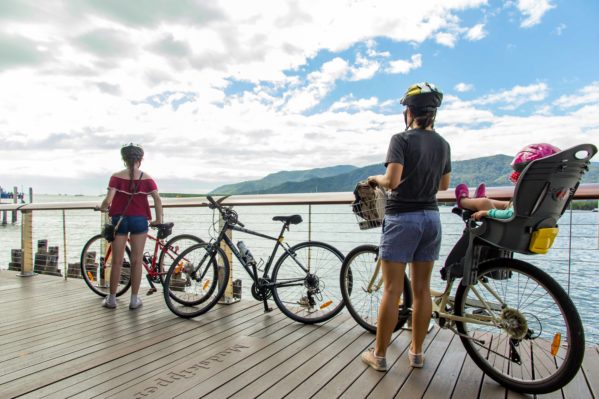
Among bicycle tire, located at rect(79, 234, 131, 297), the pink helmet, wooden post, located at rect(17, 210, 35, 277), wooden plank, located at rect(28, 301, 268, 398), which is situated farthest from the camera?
wooden post, located at rect(17, 210, 35, 277)

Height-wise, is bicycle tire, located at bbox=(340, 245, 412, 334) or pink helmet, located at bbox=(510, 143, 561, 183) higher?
pink helmet, located at bbox=(510, 143, 561, 183)

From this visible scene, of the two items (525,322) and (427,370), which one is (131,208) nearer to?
(427,370)

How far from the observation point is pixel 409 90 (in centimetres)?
226

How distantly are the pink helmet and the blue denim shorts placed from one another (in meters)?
0.48

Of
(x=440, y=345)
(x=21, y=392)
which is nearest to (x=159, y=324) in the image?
(x=21, y=392)

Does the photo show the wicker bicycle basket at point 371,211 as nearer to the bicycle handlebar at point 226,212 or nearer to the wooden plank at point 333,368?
the wooden plank at point 333,368

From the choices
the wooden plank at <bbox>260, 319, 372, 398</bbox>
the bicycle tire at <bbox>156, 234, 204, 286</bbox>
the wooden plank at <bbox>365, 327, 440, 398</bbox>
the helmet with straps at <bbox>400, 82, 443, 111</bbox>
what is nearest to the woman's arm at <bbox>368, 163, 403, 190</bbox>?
Result: the helmet with straps at <bbox>400, 82, 443, 111</bbox>

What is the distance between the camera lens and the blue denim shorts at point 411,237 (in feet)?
7.41

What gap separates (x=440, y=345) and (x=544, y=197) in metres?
1.37

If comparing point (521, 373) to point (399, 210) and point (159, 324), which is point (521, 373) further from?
point (159, 324)

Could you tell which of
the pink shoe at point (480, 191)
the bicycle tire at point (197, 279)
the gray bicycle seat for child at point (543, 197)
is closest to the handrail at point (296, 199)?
the pink shoe at point (480, 191)

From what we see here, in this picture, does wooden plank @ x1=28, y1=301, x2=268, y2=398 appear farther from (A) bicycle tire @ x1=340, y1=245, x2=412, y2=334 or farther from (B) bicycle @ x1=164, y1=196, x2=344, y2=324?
(A) bicycle tire @ x1=340, y1=245, x2=412, y2=334

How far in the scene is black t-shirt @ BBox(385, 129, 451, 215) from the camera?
219cm

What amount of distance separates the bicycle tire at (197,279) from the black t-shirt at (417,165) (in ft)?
6.39
